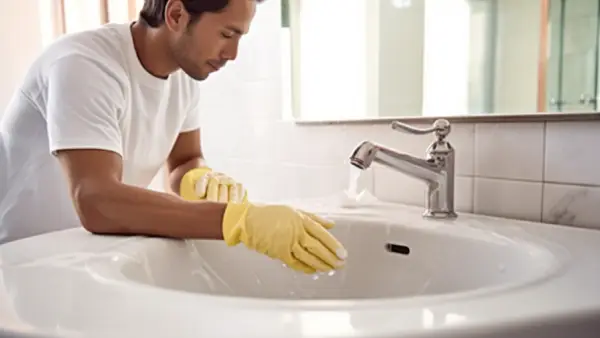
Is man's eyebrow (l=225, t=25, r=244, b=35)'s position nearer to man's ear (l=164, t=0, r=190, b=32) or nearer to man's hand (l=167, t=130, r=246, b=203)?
man's ear (l=164, t=0, r=190, b=32)

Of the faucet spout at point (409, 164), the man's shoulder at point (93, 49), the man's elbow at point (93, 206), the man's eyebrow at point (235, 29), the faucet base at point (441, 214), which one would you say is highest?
the man's eyebrow at point (235, 29)

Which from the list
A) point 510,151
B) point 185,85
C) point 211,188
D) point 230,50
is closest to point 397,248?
point 510,151

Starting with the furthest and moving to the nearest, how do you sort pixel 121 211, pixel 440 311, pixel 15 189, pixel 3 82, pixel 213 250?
pixel 3 82 < pixel 15 189 < pixel 213 250 < pixel 121 211 < pixel 440 311

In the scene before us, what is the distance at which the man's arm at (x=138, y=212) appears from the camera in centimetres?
63

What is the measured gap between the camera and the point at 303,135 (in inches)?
43.8

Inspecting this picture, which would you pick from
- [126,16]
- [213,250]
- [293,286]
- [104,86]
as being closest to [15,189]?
[104,86]

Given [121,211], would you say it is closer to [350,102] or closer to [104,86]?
[104,86]

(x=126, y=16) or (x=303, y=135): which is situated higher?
(x=126, y=16)

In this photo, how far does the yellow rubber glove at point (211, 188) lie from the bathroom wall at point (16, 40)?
1556mm

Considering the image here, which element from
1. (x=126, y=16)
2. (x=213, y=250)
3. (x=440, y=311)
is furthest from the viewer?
(x=126, y=16)

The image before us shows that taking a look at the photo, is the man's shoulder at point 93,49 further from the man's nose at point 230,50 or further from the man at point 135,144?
the man's nose at point 230,50

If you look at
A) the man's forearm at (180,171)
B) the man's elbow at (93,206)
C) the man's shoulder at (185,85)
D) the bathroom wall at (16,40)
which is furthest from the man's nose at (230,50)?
the bathroom wall at (16,40)

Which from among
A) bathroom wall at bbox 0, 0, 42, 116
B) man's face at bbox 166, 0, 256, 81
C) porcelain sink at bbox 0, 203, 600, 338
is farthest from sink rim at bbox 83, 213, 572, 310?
bathroom wall at bbox 0, 0, 42, 116

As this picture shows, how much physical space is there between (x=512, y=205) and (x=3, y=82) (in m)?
2.03
